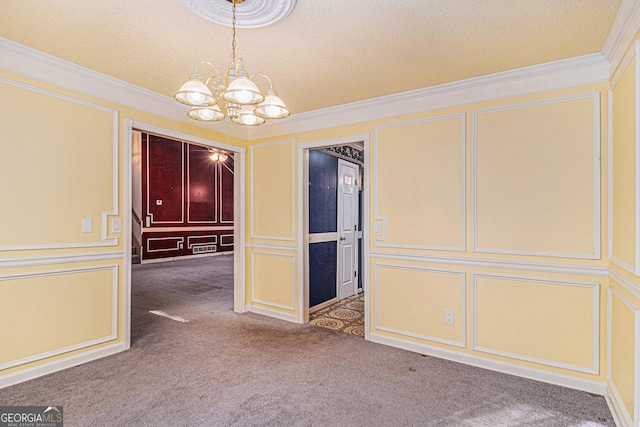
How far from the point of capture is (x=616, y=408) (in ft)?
6.86

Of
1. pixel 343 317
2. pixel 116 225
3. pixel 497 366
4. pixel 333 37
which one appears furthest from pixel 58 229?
pixel 497 366

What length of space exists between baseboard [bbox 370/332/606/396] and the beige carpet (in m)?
0.45

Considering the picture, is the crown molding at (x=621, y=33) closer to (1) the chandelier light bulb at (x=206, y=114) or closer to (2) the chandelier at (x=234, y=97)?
(2) the chandelier at (x=234, y=97)

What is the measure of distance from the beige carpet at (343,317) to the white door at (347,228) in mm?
281

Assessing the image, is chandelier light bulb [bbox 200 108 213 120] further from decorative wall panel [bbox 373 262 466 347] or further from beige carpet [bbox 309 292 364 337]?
beige carpet [bbox 309 292 364 337]

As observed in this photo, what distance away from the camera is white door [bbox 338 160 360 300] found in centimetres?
498

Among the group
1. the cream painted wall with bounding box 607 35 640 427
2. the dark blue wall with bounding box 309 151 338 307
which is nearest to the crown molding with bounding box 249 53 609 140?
the cream painted wall with bounding box 607 35 640 427

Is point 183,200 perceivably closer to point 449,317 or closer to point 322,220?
point 322,220

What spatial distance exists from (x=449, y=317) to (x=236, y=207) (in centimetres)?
280

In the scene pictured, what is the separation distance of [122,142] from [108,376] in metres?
1.95

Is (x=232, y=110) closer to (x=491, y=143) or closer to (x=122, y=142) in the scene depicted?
(x=122, y=142)

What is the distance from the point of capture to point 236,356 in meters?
2.96

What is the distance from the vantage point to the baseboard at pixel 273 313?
396cm

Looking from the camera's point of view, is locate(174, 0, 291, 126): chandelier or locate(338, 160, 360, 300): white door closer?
locate(174, 0, 291, 126): chandelier
